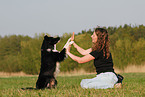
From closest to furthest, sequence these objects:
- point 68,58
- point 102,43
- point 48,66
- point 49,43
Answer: point 48,66 → point 49,43 → point 102,43 → point 68,58

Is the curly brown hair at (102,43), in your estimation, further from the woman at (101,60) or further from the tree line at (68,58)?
the tree line at (68,58)

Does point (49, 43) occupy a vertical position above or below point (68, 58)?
above

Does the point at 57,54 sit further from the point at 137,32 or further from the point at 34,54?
the point at 137,32

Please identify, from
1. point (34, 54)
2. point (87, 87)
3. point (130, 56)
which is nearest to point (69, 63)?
point (34, 54)

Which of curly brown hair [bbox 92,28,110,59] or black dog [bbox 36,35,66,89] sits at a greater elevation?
curly brown hair [bbox 92,28,110,59]

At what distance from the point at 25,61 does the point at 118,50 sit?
30.8ft

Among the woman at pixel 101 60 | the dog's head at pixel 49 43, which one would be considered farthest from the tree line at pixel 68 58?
the dog's head at pixel 49 43

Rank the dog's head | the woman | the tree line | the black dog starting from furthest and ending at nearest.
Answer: the tree line < the woman < the dog's head < the black dog

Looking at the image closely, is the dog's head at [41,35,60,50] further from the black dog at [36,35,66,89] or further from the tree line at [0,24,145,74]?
the tree line at [0,24,145,74]

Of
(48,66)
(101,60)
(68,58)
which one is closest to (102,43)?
(101,60)

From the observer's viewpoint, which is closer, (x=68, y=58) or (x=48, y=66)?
(x=48, y=66)

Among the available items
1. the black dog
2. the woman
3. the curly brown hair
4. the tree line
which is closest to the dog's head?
the black dog

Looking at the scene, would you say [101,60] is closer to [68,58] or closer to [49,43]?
[49,43]

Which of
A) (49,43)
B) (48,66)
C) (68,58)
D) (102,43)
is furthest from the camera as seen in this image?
(68,58)
